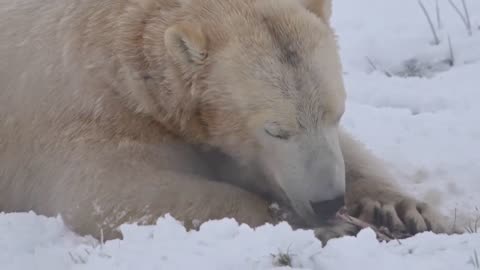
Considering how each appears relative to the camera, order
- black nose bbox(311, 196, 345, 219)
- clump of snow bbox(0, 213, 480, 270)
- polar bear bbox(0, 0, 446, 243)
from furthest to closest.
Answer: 1. polar bear bbox(0, 0, 446, 243)
2. black nose bbox(311, 196, 345, 219)
3. clump of snow bbox(0, 213, 480, 270)

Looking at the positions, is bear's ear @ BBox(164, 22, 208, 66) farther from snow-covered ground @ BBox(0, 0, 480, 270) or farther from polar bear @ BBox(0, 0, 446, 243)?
snow-covered ground @ BBox(0, 0, 480, 270)

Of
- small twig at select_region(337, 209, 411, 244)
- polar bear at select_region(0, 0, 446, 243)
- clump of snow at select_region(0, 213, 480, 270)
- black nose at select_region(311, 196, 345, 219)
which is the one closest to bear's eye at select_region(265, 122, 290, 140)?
polar bear at select_region(0, 0, 446, 243)

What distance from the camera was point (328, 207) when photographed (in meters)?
4.06

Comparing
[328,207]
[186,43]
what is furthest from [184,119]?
[328,207]

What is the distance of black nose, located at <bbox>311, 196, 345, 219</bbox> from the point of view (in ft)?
13.3

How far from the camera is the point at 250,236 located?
3338 millimetres

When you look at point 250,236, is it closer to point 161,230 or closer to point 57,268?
point 161,230

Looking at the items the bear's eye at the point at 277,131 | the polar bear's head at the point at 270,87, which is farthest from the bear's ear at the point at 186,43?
the bear's eye at the point at 277,131

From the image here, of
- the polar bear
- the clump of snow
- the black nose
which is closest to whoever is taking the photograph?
the clump of snow

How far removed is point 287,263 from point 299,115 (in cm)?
107

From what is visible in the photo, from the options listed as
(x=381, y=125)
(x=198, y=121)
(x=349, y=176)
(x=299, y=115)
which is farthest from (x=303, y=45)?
(x=381, y=125)

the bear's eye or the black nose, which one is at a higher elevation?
the bear's eye

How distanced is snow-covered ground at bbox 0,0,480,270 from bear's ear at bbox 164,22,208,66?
836 millimetres

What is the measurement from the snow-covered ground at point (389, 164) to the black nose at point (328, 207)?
15.8 inches
